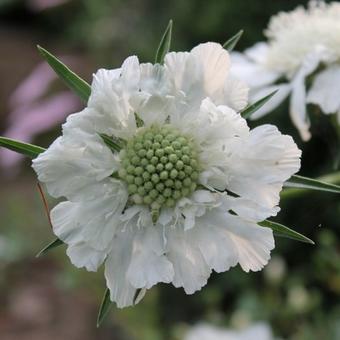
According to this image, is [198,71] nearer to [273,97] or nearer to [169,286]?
[273,97]

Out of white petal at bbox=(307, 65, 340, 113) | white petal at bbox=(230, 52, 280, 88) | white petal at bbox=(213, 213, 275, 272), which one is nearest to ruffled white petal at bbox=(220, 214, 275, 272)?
white petal at bbox=(213, 213, 275, 272)

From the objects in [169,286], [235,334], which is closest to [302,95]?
[235,334]

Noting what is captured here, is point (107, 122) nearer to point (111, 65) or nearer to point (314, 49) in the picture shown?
point (314, 49)

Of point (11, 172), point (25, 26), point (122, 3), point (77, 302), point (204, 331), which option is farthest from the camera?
point (25, 26)

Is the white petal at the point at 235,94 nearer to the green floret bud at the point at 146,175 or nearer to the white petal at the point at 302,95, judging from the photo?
the green floret bud at the point at 146,175

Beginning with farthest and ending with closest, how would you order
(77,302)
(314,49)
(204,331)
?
(77,302), (204,331), (314,49)

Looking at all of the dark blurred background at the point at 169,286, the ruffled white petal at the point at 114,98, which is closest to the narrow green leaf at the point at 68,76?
the ruffled white petal at the point at 114,98

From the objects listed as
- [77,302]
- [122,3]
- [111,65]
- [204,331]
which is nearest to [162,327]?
[77,302]
